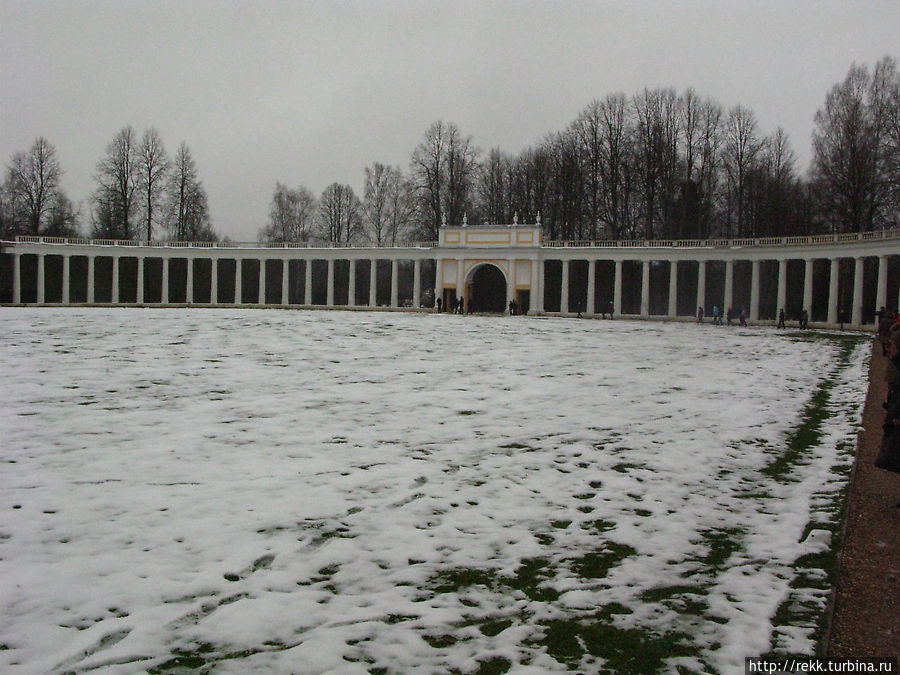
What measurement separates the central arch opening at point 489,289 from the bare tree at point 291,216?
29578 mm

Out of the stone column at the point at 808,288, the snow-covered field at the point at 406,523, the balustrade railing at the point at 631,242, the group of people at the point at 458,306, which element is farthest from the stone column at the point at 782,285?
the snow-covered field at the point at 406,523

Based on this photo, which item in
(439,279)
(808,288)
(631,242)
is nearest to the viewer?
(808,288)

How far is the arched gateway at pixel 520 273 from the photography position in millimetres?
49250

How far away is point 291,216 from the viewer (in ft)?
279

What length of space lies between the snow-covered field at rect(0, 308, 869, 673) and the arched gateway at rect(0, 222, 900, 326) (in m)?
35.7

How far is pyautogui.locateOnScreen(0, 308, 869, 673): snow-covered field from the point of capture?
4754 mm

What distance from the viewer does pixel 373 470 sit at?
8.62 metres

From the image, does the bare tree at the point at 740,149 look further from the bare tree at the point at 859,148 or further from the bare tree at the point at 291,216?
the bare tree at the point at 291,216

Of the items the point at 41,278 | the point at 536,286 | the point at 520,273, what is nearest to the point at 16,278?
the point at 41,278

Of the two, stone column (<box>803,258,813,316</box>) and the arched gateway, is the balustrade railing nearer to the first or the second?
the arched gateway

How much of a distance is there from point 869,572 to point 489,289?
5685 centimetres

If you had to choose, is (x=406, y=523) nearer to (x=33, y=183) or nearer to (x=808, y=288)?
(x=808, y=288)

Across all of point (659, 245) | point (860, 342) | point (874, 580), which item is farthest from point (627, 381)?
point (659, 245)

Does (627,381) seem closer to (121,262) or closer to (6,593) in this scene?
(6,593)
